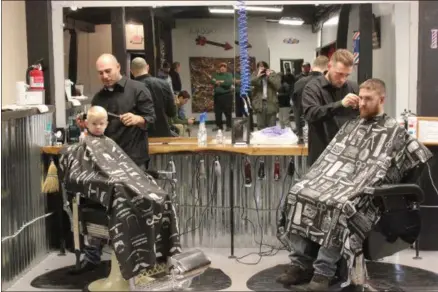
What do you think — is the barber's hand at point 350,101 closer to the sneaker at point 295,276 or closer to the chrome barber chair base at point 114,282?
the sneaker at point 295,276

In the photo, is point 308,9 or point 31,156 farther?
point 308,9

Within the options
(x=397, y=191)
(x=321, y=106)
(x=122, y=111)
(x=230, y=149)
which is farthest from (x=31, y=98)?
(x=397, y=191)

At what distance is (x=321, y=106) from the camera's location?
3.29 meters

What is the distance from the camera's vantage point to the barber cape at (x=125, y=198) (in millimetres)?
2934

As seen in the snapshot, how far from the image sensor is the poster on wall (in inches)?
159

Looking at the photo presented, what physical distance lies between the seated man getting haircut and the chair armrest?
3.69 ft

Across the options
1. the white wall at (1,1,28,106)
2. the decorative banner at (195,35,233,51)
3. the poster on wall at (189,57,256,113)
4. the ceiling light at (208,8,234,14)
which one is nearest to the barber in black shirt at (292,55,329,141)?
the poster on wall at (189,57,256,113)

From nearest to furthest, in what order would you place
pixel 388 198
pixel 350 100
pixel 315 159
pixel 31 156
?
pixel 388 198, pixel 350 100, pixel 315 159, pixel 31 156

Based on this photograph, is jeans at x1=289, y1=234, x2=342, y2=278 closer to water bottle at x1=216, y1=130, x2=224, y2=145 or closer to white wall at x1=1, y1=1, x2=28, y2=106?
water bottle at x1=216, y1=130, x2=224, y2=145

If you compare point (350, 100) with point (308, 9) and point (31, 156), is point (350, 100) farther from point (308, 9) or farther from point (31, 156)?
point (31, 156)

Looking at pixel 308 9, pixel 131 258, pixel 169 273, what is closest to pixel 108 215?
pixel 131 258

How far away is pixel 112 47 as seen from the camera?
4051mm

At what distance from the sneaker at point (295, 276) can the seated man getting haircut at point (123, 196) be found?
2.23ft

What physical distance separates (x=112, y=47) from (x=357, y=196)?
2.12 meters
